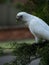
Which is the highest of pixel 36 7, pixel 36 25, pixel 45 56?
pixel 36 7

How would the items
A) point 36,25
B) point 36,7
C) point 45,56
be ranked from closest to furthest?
point 45,56, point 36,25, point 36,7

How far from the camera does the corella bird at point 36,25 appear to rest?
274 cm

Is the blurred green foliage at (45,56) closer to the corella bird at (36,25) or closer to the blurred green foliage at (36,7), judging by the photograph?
the corella bird at (36,25)

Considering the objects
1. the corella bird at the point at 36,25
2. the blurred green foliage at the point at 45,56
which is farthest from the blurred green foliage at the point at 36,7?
the blurred green foliage at the point at 45,56

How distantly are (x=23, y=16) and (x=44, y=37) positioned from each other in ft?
0.75

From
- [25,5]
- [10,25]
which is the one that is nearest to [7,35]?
[10,25]

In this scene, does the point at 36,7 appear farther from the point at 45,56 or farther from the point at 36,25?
the point at 45,56

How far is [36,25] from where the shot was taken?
286cm

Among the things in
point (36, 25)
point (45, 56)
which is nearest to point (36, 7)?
point (36, 25)

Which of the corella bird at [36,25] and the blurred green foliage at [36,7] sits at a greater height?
the blurred green foliage at [36,7]

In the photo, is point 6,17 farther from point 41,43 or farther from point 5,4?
point 41,43

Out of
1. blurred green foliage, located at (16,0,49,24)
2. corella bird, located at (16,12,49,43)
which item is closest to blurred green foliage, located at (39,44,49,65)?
corella bird, located at (16,12,49,43)

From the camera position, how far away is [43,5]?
10.3 ft

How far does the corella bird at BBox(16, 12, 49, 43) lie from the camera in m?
2.74
